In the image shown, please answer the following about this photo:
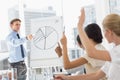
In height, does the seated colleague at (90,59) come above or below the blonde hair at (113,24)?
below

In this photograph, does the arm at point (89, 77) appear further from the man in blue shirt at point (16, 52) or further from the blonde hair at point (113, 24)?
the man in blue shirt at point (16, 52)

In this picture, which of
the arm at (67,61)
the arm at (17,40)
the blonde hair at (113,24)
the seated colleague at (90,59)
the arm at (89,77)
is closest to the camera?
the blonde hair at (113,24)

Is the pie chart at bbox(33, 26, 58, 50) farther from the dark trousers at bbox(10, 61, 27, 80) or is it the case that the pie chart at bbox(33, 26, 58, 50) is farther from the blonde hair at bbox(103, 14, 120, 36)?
the blonde hair at bbox(103, 14, 120, 36)

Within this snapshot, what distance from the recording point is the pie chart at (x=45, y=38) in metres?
4.28

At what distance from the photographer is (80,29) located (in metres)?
1.69

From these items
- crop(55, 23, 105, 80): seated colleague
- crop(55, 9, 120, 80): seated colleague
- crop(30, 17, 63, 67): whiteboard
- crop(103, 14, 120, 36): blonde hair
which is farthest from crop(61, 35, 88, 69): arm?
crop(30, 17, 63, 67): whiteboard

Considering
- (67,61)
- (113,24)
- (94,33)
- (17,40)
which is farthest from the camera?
(17,40)

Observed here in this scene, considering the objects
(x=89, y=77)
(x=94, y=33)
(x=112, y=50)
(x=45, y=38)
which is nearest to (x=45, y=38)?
(x=45, y=38)

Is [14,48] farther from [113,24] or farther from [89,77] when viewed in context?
[113,24]

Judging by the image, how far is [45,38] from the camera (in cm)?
430

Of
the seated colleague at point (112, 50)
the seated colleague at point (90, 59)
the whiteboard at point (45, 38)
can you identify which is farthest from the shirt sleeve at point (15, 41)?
the seated colleague at point (112, 50)

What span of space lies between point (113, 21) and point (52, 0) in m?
4.25

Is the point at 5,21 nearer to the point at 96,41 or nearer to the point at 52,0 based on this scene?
the point at 52,0

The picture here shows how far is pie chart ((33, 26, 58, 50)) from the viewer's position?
14.0ft
